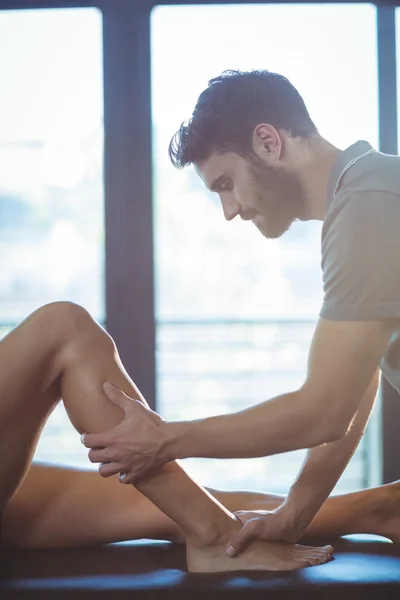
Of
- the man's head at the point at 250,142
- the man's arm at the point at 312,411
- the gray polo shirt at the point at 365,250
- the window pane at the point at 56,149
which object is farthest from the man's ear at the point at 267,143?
the window pane at the point at 56,149

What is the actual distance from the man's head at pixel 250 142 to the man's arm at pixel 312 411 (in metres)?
0.41

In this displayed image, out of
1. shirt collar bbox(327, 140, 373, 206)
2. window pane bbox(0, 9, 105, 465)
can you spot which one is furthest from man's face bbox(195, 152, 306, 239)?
window pane bbox(0, 9, 105, 465)

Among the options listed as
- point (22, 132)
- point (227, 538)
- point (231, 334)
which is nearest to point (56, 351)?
point (227, 538)

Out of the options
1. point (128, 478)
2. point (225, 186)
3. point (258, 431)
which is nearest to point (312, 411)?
point (258, 431)

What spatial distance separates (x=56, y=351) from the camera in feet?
4.17

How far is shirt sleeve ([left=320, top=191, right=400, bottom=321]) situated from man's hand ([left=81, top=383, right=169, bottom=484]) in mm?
382

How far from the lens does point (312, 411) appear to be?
1177 mm

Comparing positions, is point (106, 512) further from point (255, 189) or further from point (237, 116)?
point (237, 116)

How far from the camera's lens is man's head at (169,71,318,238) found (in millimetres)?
1453

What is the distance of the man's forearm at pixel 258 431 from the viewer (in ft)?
3.88

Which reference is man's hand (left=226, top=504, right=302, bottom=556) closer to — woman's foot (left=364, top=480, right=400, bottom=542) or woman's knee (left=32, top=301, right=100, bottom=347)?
woman's foot (left=364, top=480, right=400, bottom=542)

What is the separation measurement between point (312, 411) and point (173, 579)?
386 millimetres

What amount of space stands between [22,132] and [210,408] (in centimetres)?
187

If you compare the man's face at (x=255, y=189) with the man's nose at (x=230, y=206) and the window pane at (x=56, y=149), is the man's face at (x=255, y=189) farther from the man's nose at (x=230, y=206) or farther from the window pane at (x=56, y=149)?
the window pane at (x=56, y=149)
